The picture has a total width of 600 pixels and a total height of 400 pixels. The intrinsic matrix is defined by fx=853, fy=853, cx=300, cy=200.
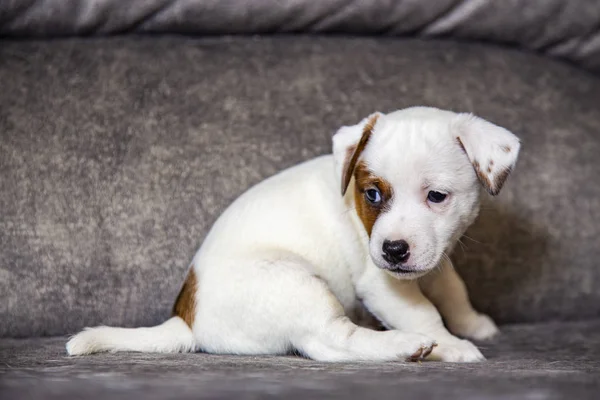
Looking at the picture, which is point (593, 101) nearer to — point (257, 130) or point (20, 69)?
point (257, 130)

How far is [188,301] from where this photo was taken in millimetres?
2482

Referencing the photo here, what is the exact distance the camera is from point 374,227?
237 centimetres

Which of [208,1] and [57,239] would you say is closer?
[57,239]

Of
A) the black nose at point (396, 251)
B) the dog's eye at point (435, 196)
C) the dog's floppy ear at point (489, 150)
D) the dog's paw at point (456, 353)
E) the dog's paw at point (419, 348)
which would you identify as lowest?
the dog's paw at point (456, 353)

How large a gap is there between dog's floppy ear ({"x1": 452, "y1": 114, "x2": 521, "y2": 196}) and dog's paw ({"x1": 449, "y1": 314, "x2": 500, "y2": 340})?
619 mm

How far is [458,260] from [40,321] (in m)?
1.46

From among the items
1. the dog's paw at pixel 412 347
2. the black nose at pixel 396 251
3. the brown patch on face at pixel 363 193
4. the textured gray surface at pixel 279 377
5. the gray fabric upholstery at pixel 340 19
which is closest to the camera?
the textured gray surface at pixel 279 377

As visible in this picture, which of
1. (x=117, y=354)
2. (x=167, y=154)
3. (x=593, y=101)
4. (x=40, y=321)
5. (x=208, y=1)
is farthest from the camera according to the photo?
(x=593, y=101)

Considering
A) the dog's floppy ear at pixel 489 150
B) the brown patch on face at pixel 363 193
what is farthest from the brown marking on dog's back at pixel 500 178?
the brown patch on face at pixel 363 193

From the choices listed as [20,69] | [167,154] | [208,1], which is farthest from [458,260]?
[20,69]

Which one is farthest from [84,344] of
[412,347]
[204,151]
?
[204,151]

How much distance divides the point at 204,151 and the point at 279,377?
1.44 metres

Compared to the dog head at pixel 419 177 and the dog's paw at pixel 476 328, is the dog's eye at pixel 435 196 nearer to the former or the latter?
the dog head at pixel 419 177

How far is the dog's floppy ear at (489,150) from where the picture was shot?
237 centimetres
